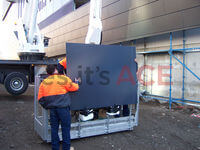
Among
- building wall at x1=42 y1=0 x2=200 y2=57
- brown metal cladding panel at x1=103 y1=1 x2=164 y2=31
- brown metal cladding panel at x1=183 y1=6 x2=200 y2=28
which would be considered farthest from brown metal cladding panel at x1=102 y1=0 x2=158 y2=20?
brown metal cladding panel at x1=183 y1=6 x2=200 y2=28

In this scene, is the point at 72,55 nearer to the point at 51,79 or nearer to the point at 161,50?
the point at 51,79

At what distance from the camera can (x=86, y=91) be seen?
4078 mm

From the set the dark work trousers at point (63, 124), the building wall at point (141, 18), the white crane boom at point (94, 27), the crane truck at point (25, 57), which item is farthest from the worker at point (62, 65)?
the building wall at point (141, 18)

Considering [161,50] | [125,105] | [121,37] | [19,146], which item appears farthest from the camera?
[121,37]

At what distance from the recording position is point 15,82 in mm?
8008

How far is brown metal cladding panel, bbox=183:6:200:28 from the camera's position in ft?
21.1

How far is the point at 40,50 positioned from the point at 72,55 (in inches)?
232

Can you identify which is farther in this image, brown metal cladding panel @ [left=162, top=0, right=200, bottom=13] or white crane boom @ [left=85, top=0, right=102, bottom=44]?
brown metal cladding panel @ [left=162, top=0, right=200, bottom=13]

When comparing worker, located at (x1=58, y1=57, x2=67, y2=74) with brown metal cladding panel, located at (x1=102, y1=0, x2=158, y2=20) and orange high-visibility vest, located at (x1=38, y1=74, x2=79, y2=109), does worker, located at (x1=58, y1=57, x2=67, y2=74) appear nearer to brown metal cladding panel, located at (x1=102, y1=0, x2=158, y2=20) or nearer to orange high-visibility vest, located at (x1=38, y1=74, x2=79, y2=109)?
orange high-visibility vest, located at (x1=38, y1=74, x2=79, y2=109)

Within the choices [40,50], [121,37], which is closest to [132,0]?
[121,37]

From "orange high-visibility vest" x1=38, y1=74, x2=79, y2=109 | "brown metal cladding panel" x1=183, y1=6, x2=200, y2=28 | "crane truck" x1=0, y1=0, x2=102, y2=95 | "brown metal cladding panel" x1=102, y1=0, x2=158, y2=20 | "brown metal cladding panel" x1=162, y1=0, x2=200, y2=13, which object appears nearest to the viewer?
"orange high-visibility vest" x1=38, y1=74, x2=79, y2=109

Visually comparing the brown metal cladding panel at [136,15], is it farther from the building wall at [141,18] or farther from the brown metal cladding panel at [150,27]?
the brown metal cladding panel at [150,27]

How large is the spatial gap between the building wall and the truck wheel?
208 inches

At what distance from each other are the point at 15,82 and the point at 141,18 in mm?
6398
